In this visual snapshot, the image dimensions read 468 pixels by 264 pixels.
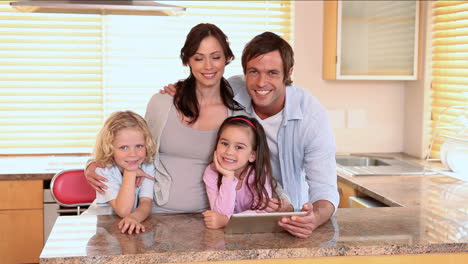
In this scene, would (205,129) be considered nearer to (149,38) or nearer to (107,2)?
(107,2)

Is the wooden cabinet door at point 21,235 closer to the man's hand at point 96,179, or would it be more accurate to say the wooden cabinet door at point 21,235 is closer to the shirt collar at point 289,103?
the man's hand at point 96,179

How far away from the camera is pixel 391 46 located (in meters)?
3.72

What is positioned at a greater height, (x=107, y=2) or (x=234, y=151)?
(x=107, y=2)

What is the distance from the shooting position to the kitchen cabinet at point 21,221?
3.26 metres

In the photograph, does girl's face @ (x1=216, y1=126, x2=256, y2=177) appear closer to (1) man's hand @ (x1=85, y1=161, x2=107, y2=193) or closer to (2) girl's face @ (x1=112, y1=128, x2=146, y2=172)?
(2) girl's face @ (x1=112, y1=128, x2=146, y2=172)

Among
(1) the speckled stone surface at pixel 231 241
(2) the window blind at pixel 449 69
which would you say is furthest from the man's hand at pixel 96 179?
(2) the window blind at pixel 449 69

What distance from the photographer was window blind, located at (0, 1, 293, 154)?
3.76m

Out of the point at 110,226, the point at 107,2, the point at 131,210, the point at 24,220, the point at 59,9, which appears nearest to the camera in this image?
the point at 110,226

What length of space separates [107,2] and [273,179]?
44.0 inches

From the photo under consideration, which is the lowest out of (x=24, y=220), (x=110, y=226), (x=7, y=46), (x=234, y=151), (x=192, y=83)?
(x=24, y=220)

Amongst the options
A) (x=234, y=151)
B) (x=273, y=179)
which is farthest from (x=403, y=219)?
(x=234, y=151)

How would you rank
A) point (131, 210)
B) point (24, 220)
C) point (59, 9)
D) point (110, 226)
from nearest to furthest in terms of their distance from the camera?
point (110, 226), point (131, 210), point (59, 9), point (24, 220)

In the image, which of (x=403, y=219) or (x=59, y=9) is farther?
(x=59, y=9)

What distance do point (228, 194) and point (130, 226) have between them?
0.34 metres
